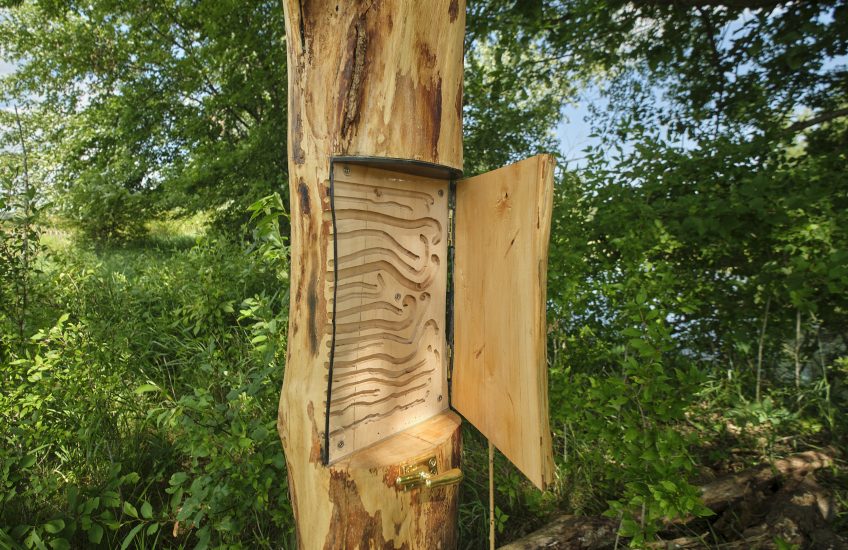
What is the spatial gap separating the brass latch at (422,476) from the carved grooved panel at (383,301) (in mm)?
130

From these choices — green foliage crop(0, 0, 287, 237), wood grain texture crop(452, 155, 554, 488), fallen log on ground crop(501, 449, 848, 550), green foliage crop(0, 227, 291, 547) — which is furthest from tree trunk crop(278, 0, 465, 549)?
green foliage crop(0, 0, 287, 237)

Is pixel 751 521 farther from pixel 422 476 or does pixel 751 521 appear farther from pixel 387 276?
pixel 387 276

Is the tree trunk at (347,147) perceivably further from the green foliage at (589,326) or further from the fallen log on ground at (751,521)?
the fallen log on ground at (751,521)

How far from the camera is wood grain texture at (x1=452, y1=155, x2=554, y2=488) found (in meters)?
1.19

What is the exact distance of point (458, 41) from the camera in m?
1.49

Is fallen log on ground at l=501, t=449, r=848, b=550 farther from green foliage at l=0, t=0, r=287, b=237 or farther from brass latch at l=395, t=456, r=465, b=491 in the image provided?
green foliage at l=0, t=0, r=287, b=237

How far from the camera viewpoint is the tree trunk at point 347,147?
4.34ft

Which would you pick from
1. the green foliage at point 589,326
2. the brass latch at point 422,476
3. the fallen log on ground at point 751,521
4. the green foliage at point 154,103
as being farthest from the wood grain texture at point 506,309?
the green foliage at point 154,103

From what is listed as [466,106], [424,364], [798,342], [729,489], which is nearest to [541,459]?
[424,364]

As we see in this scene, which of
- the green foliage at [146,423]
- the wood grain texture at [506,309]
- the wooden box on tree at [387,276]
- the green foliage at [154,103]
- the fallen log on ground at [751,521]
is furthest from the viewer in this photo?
the green foliage at [154,103]

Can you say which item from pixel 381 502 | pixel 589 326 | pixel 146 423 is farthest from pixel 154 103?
pixel 381 502

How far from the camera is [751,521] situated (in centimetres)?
233

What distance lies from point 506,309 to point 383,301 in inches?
14.1

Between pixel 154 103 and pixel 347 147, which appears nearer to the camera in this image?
pixel 347 147
